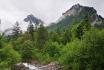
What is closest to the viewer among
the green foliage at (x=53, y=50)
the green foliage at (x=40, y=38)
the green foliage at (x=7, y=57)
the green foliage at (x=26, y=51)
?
the green foliage at (x=7, y=57)

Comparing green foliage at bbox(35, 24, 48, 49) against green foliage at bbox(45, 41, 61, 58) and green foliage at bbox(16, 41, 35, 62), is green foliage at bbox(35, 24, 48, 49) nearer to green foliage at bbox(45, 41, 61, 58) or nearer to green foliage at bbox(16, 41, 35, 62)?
green foliage at bbox(45, 41, 61, 58)

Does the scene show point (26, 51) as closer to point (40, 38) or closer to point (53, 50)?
point (53, 50)

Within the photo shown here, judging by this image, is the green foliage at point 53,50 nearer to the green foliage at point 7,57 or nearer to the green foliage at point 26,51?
the green foliage at point 26,51

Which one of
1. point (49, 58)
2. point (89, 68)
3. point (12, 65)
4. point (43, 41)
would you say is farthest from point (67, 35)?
point (89, 68)

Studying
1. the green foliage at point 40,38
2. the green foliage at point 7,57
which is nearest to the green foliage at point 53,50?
the green foliage at point 7,57

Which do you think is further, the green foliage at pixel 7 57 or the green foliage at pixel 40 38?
the green foliage at pixel 40 38

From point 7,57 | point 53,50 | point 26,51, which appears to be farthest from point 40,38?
point 7,57

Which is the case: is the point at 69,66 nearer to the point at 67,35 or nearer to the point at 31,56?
the point at 31,56

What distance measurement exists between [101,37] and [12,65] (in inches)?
797

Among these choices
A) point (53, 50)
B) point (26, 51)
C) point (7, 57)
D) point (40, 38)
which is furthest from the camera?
point (40, 38)

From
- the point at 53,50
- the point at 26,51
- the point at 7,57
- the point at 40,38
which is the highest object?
the point at 40,38

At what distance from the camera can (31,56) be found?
8319 cm

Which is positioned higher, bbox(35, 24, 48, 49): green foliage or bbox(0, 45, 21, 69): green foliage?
bbox(35, 24, 48, 49): green foliage

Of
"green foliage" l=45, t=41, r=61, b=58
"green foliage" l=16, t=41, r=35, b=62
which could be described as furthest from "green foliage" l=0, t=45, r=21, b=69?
"green foliage" l=45, t=41, r=61, b=58
